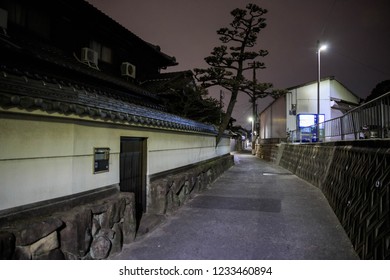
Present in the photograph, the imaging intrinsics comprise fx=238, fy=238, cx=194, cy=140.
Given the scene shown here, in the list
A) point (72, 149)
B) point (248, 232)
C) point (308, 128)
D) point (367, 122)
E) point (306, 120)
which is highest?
point (306, 120)

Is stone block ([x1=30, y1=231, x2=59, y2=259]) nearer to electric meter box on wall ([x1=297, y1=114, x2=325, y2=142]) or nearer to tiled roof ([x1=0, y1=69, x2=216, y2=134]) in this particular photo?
tiled roof ([x1=0, y1=69, x2=216, y2=134])

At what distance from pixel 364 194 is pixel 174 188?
5.71 m

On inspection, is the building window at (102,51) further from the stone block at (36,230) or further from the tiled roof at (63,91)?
the stone block at (36,230)

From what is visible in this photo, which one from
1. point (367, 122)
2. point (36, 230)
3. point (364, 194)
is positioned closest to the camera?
point (36, 230)

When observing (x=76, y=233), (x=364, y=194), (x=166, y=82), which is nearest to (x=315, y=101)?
(x=166, y=82)

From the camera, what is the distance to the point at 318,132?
17953 millimetres

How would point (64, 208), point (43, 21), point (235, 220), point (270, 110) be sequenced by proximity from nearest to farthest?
point (64, 208)
point (235, 220)
point (43, 21)
point (270, 110)

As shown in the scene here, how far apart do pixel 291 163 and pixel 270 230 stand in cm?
1442

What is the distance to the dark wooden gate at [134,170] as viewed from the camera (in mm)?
6699

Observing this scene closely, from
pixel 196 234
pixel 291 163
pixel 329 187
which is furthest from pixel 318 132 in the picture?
pixel 196 234

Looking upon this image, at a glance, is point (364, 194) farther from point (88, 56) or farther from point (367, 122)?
point (88, 56)

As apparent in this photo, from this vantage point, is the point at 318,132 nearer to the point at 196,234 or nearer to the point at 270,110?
the point at 196,234

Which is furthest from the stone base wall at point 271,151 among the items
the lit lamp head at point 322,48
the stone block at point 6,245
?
the stone block at point 6,245

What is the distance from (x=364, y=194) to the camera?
5.50 m
